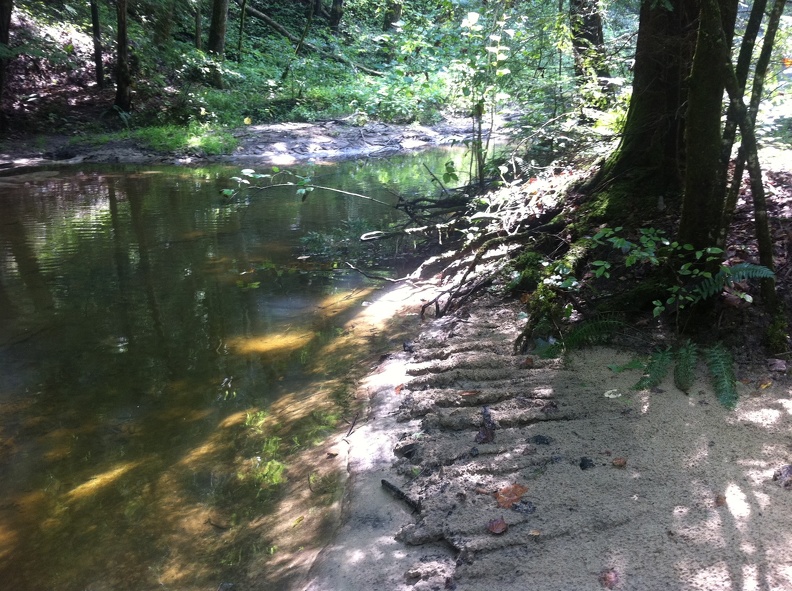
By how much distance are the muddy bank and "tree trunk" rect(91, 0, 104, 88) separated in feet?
10.7

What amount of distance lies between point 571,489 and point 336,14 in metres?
31.1

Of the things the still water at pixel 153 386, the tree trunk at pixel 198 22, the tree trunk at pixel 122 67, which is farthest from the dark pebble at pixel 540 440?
the tree trunk at pixel 198 22

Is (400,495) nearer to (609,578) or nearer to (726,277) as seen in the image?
(609,578)

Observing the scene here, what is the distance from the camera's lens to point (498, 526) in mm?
2738

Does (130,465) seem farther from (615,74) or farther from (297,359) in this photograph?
(615,74)

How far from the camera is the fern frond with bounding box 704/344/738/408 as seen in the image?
10.9 feet

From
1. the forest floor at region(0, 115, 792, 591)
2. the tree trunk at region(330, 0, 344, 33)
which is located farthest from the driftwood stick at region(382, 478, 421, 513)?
the tree trunk at region(330, 0, 344, 33)

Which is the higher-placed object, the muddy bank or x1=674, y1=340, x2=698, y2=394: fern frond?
the muddy bank

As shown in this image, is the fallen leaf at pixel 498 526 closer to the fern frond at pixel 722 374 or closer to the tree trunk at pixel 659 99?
the fern frond at pixel 722 374

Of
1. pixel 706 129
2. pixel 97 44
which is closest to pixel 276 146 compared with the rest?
pixel 97 44

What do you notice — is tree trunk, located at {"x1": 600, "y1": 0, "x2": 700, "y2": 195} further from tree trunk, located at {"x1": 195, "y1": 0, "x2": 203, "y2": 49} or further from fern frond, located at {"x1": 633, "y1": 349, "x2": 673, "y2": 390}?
tree trunk, located at {"x1": 195, "y1": 0, "x2": 203, "y2": 49}

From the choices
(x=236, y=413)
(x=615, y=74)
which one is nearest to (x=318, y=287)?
(x=236, y=413)

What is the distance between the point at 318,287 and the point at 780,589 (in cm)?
567

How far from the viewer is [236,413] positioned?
4.52 m
